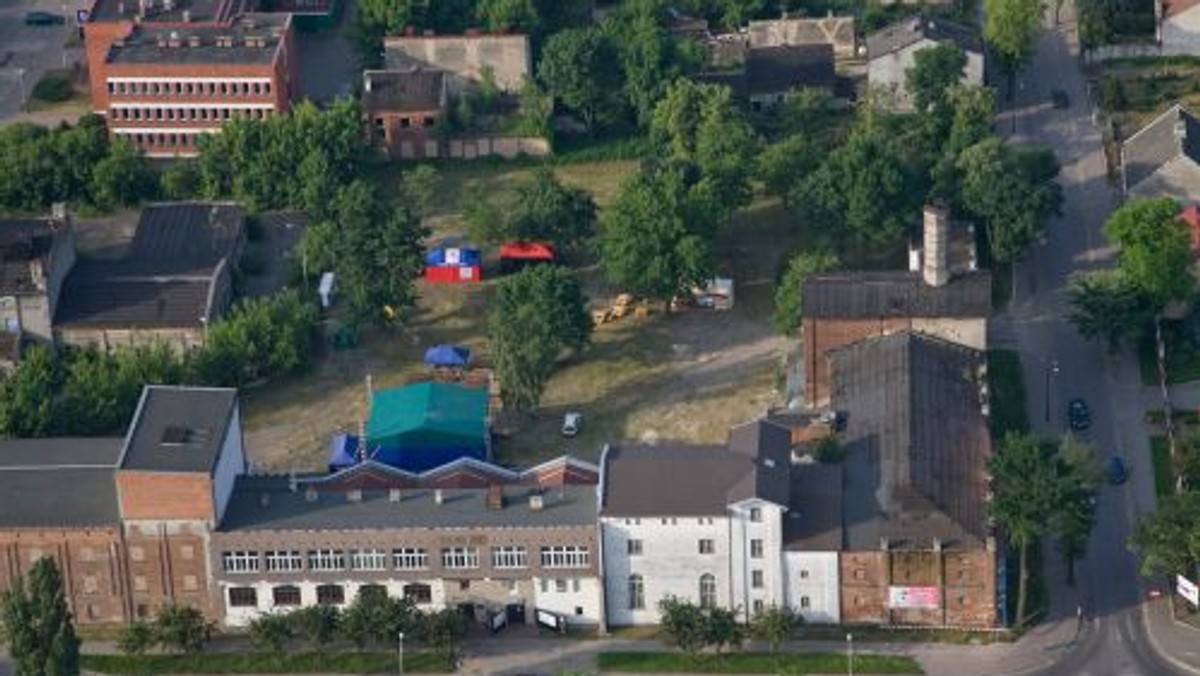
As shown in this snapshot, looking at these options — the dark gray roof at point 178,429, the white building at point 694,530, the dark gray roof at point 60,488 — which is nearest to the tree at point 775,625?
the white building at point 694,530

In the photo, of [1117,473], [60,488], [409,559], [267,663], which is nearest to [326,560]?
[409,559]

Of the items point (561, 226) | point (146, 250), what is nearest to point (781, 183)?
point (561, 226)

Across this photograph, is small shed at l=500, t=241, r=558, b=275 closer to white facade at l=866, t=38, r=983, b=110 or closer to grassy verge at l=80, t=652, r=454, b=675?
white facade at l=866, t=38, r=983, b=110

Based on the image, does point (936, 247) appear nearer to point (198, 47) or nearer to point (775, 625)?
point (775, 625)

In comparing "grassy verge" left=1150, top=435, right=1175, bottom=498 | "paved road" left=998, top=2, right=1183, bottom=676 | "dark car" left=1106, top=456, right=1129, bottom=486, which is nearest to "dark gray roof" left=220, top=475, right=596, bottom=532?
"paved road" left=998, top=2, right=1183, bottom=676

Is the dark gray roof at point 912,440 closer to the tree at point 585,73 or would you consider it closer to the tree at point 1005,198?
the tree at point 1005,198

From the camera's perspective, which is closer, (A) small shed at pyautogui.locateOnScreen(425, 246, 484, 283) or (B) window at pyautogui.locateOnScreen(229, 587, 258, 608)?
(B) window at pyautogui.locateOnScreen(229, 587, 258, 608)
